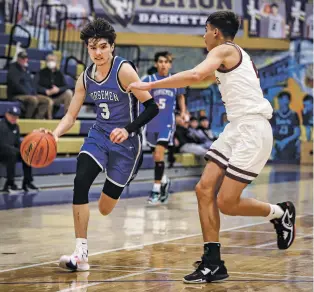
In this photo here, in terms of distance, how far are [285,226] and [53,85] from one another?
10011 mm

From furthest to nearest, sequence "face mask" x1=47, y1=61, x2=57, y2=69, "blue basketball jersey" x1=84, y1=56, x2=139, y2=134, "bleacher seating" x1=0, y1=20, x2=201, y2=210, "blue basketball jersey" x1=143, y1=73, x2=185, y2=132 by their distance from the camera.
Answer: "face mask" x1=47, y1=61, x2=57, y2=69 → "bleacher seating" x1=0, y1=20, x2=201, y2=210 → "blue basketball jersey" x1=143, y1=73, x2=185, y2=132 → "blue basketball jersey" x1=84, y1=56, x2=139, y2=134

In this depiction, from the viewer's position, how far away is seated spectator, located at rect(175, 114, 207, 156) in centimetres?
1967

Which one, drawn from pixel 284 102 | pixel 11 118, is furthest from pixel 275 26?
pixel 11 118

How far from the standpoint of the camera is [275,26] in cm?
2533

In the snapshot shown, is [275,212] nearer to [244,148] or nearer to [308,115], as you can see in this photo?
[244,148]

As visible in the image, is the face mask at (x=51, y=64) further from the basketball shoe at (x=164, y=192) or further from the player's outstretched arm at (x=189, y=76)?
the player's outstretched arm at (x=189, y=76)

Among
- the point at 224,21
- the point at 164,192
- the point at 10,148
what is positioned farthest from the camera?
the point at 10,148

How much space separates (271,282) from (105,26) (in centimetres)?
241

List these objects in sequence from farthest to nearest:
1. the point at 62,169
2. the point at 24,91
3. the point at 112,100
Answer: the point at 24,91
the point at 62,169
the point at 112,100

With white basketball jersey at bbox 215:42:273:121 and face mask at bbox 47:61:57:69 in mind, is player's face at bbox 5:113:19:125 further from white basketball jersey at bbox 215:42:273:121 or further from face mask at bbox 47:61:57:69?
white basketball jersey at bbox 215:42:273:121

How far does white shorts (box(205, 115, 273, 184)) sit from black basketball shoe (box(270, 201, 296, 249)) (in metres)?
1.27

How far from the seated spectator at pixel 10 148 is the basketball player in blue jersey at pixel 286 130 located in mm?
14379

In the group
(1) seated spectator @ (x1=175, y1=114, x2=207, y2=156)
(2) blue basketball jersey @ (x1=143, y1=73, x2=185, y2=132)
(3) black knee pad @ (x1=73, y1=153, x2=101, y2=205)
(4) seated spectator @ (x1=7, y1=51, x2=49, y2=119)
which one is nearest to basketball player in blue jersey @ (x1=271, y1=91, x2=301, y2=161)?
(1) seated spectator @ (x1=175, y1=114, x2=207, y2=156)

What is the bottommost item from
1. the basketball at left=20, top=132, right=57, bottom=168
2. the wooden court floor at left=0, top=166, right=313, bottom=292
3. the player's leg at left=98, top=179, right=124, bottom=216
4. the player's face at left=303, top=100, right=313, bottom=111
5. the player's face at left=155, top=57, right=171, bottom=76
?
the wooden court floor at left=0, top=166, right=313, bottom=292
